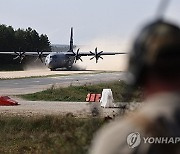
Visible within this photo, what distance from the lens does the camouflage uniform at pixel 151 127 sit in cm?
212

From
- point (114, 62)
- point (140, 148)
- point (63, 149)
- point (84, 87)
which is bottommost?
point (114, 62)

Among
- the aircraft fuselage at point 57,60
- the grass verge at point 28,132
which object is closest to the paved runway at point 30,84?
the grass verge at point 28,132

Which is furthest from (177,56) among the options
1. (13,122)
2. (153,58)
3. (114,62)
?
(114,62)

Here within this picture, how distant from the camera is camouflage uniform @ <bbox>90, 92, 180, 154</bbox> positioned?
2125 mm

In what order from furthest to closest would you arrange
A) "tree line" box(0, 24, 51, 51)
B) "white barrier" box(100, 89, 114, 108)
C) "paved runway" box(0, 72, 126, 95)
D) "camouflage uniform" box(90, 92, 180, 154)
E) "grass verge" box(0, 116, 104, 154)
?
"tree line" box(0, 24, 51, 51), "paved runway" box(0, 72, 126, 95), "white barrier" box(100, 89, 114, 108), "grass verge" box(0, 116, 104, 154), "camouflage uniform" box(90, 92, 180, 154)

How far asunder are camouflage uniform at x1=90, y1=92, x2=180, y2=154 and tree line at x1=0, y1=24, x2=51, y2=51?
103741 millimetres

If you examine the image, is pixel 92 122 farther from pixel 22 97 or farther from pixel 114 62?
pixel 114 62

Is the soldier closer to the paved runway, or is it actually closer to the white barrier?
the white barrier

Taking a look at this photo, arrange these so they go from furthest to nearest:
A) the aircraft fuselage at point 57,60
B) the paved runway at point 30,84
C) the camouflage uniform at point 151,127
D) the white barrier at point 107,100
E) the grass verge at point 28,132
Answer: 1. the aircraft fuselage at point 57,60
2. the paved runway at point 30,84
3. the white barrier at point 107,100
4. the grass verge at point 28,132
5. the camouflage uniform at point 151,127

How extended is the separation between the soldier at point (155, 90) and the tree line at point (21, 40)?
104 m

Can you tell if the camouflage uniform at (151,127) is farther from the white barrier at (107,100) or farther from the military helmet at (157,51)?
the white barrier at (107,100)

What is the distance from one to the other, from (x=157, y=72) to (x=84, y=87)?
40.6m

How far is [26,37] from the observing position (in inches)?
4434

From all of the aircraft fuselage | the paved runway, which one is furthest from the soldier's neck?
the aircraft fuselage
